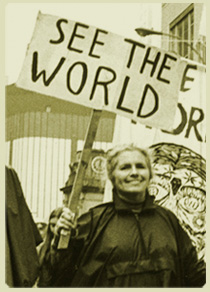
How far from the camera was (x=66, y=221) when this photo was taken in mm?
4887

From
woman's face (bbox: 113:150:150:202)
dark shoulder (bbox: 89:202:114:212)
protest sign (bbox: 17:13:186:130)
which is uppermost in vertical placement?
protest sign (bbox: 17:13:186:130)

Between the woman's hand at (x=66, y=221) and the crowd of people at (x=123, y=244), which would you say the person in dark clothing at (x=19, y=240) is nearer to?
the crowd of people at (x=123, y=244)

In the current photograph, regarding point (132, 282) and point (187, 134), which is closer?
point (132, 282)

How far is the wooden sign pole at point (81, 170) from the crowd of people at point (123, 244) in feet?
0.12

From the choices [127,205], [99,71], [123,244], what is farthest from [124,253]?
[99,71]

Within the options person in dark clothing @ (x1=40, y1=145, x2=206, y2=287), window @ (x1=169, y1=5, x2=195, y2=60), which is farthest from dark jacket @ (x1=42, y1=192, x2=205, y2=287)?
window @ (x1=169, y1=5, x2=195, y2=60)

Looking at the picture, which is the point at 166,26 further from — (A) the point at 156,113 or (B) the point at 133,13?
(A) the point at 156,113

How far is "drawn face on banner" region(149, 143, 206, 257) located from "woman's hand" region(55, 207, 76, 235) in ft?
1.95

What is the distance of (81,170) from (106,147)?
0.24m

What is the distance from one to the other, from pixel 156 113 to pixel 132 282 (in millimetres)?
1197

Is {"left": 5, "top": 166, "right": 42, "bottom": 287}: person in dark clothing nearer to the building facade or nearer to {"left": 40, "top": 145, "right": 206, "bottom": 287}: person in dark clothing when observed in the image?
{"left": 40, "top": 145, "right": 206, "bottom": 287}: person in dark clothing

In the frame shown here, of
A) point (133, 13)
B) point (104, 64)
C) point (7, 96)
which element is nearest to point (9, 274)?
point (7, 96)

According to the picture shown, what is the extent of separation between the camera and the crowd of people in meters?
4.82

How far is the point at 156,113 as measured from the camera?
16.9ft
